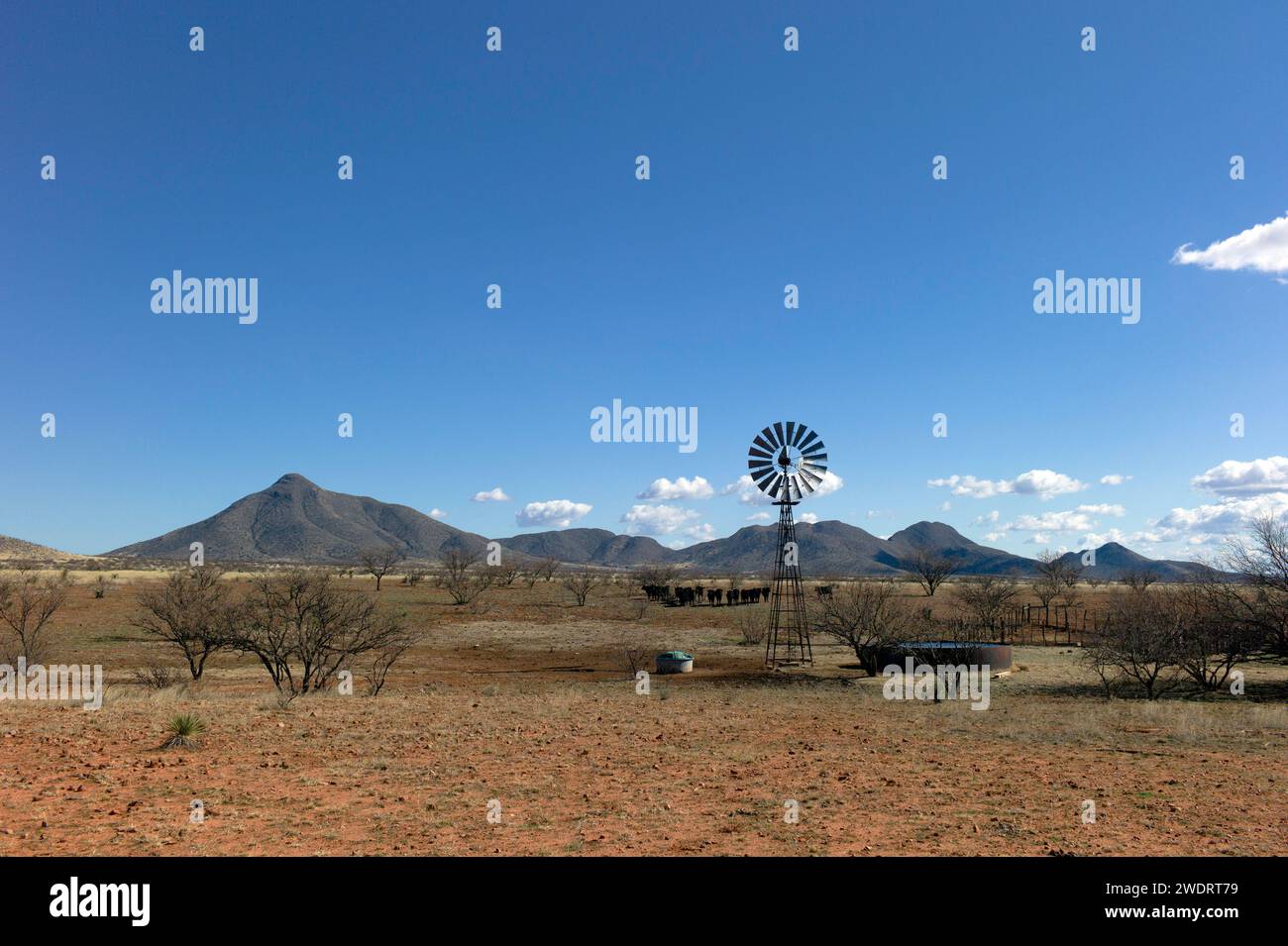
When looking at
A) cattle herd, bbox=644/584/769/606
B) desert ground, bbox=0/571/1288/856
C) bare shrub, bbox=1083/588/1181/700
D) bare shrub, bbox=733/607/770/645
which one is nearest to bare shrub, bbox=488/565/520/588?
cattle herd, bbox=644/584/769/606

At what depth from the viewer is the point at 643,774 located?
13.1 meters

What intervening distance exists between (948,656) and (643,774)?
19.8 m

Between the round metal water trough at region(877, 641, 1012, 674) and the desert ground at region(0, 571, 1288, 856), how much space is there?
3.58 m

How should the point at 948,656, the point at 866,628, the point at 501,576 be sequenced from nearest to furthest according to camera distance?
the point at 948,656
the point at 866,628
the point at 501,576

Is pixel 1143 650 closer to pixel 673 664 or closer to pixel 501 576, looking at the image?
pixel 673 664

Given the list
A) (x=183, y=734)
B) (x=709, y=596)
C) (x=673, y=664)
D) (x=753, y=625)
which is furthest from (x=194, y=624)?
(x=709, y=596)

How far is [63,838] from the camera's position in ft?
29.0

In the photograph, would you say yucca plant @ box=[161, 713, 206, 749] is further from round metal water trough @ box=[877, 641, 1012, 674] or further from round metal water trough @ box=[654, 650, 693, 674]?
round metal water trough @ box=[877, 641, 1012, 674]

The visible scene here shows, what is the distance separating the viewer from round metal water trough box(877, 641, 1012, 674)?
29.2 meters

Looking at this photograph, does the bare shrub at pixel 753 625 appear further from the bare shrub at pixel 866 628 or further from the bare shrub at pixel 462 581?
the bare shrub at pixel 462 581

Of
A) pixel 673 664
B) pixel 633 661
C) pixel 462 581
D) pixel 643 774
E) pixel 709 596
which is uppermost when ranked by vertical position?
pixel 643 774
